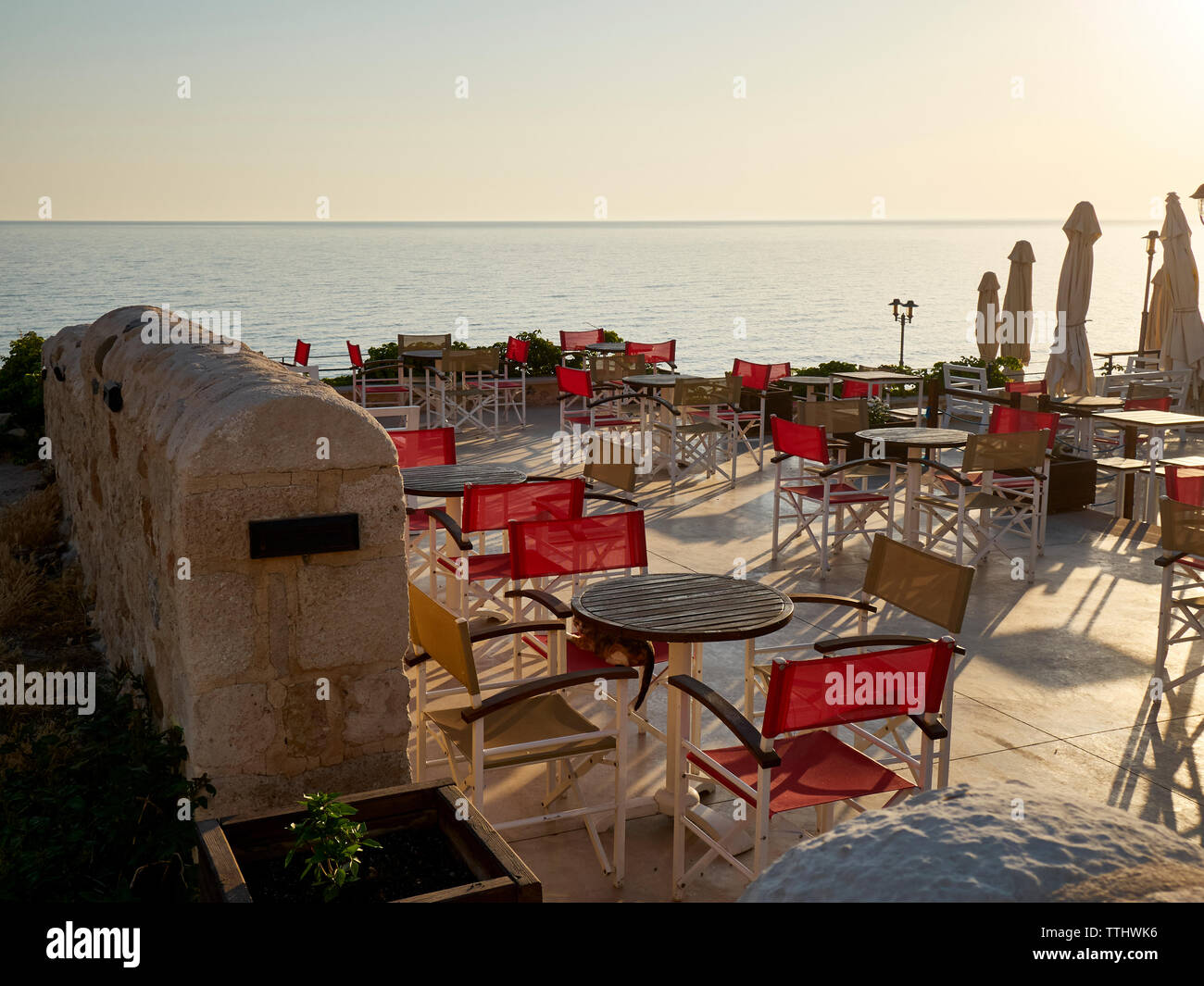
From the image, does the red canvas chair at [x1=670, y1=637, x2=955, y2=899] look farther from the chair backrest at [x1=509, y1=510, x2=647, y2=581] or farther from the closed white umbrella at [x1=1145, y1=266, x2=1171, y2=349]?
the closed white umbrella at [x1=1145, y1=266, x2=1171, y2=349]

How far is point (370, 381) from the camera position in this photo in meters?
15.0

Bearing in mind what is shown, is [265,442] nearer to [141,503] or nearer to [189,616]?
→ [189,616]

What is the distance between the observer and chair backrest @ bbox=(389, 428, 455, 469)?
6797mm

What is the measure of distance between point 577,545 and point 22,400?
350 inches

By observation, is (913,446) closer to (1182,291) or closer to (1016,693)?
(1016,693)

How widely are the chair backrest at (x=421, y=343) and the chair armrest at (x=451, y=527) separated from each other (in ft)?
26.5

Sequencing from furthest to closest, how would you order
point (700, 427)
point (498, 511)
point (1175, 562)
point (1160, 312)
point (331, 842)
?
point (1160, 312)
point (700, 427)
point (498, 511)
point (1175, 562)
point (331, 842)

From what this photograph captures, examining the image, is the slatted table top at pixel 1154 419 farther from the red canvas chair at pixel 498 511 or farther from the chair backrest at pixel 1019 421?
the red canvas chair at pixel 498 511

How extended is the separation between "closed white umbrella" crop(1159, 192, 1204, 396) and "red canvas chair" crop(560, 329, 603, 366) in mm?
7334

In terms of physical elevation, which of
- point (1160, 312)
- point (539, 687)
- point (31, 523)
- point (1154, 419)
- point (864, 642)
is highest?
point (1160, 312)

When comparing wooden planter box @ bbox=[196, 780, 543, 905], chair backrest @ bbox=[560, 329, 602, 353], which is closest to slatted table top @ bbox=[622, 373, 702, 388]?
chair backrest @ bbox=[560, 329, 602, 353]

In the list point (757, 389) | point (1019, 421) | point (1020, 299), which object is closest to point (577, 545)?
point (1019, 421)

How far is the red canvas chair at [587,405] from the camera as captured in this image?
1125 centimetres

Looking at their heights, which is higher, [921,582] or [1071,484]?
[921,582]
